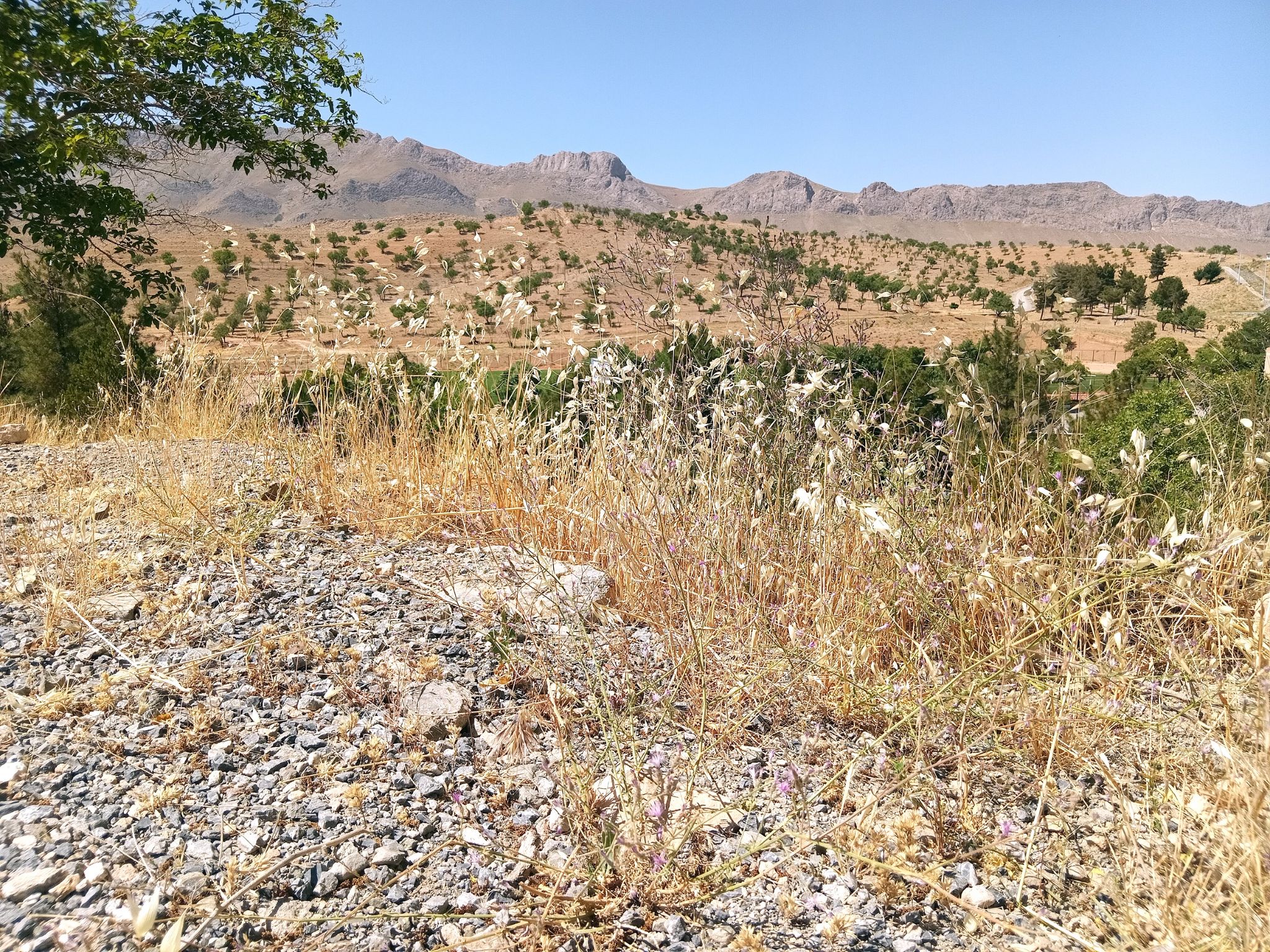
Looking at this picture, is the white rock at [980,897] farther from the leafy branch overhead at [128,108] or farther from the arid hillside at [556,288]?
the leafy branch overhead at [128,108]

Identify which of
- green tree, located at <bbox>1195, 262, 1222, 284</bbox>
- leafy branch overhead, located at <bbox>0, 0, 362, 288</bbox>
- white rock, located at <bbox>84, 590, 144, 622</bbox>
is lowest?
white rock, located at <bbox>84, 590, 144, 622</bbox>

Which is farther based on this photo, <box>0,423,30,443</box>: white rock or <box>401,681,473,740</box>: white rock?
<box>0,423,30,443</box>: white rock

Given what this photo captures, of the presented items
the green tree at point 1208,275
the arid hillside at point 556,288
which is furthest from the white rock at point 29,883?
the green tree at point 1208,275

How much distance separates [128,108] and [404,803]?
751 centimetres

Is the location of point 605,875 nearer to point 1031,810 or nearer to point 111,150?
point 1031,810

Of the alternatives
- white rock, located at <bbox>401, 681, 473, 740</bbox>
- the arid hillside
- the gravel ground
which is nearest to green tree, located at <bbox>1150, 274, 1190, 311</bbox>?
the arid hillside

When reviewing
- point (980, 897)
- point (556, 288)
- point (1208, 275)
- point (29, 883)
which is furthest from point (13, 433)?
point (1208, 275)

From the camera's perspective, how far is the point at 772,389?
290 cm

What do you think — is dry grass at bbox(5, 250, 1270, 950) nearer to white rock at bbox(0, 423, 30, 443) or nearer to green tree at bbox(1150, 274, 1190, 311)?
white rock at bbox(0, 423, 30, 443)

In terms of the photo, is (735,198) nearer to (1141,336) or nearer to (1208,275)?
Answer: (1208,275)

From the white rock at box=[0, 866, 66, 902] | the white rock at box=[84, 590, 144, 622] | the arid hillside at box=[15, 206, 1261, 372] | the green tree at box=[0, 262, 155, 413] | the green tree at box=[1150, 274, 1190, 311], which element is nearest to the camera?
the white rock at box=[0, 866, 66, 902]

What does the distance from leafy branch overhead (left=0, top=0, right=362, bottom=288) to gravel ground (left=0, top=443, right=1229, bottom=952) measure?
451 centimetres

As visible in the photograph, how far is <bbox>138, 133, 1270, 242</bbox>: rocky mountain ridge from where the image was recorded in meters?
135

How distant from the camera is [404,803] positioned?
5.75 feet
